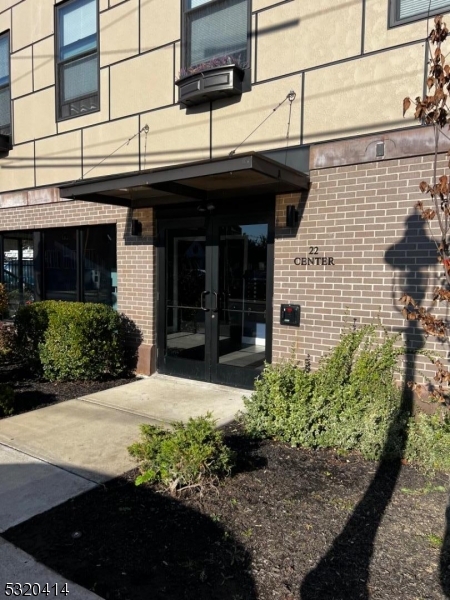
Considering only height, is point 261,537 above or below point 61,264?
below

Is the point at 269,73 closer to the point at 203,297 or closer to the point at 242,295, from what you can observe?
the point at 242,295

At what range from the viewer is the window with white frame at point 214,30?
552 cm

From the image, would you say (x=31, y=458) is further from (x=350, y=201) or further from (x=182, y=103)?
(x=182, y=103)

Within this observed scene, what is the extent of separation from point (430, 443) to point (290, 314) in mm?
2135

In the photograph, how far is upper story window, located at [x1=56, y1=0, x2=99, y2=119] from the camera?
7090 millimetres

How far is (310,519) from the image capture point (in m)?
2.90

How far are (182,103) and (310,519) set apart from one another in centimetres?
512

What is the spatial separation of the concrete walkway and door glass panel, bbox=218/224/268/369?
511 mm

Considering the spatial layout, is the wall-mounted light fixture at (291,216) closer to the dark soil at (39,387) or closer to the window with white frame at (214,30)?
the window with white frame at (214,30)

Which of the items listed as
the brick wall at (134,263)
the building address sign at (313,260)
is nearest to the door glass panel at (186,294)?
the brick wall at (134,263)

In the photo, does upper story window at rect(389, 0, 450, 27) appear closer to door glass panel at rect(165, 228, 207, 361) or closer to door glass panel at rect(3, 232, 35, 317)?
door glass panel at rect(165, 228, 207, 361)

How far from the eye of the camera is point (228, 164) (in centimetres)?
427

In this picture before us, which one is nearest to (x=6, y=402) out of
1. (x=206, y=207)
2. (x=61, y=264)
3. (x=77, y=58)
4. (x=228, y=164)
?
(x=206, y=207)

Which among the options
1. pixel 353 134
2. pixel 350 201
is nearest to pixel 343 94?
pixel 353 134
